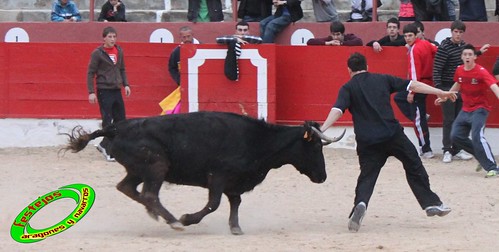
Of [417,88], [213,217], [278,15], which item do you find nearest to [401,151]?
[417,88]

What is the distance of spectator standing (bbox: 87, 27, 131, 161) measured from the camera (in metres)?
13.0

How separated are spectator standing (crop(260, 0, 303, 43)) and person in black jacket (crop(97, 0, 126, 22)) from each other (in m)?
2.14

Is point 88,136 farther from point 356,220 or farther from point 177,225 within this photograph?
point 356,220

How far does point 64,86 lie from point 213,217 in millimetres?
5451

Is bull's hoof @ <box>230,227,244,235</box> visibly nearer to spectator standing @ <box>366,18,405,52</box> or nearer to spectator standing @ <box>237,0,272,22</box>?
spectator standing @ <box>366,18,405,52</box>

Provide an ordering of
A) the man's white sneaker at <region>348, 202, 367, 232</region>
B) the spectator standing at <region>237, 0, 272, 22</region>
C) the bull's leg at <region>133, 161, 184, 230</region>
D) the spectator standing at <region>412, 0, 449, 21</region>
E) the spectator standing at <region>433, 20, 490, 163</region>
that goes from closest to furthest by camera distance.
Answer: the bull's leg at <region>133, 161, 184, 230</region> → the man's white sneaker at <region>348, 202, 367, 232</region> → the spectator standing at <region>433, 20, 490, 163</region> → the spectator standing at <region>412, 0, 449, 21</region> → the spectator standing at <region>237, 0, 272, 22</region>

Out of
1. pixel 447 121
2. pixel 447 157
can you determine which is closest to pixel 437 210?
pixel 447 157

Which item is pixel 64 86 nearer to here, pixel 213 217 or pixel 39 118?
pixel 39 118

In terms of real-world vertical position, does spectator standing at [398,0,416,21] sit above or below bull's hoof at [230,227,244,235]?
above

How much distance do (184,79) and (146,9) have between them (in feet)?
11.7

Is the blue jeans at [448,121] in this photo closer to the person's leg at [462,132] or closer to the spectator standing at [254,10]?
the person's leg at [462,132]

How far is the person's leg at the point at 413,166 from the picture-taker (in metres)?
9.06

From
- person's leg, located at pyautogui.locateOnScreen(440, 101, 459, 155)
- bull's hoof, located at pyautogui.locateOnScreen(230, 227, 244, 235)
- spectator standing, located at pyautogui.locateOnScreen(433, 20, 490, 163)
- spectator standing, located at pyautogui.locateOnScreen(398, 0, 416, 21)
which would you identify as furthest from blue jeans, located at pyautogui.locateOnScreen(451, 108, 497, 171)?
bull's hoof, located at pyautogui.locateOnScreen(230, 227, 244, 235)

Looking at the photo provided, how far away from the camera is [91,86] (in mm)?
13000
